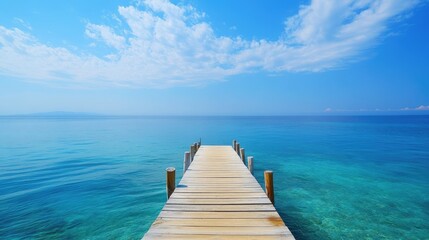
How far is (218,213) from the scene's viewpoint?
5117 millimetres

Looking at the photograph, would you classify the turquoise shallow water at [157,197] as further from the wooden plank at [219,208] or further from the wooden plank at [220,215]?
the wooden plank at [220,215]

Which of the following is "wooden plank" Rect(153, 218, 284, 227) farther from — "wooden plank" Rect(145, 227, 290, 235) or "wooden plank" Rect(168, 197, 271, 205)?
"wooden plank" Rect(168, 197, 271, 205)

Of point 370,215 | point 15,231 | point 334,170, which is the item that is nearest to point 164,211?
point 15,231

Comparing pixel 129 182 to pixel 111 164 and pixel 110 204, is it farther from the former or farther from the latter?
pixel 111 164

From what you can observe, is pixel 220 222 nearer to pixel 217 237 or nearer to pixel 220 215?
pixel 220 215

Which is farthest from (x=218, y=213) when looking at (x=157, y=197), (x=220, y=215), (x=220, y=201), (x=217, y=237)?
(x=157, y=197)

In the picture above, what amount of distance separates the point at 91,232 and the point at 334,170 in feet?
52.4

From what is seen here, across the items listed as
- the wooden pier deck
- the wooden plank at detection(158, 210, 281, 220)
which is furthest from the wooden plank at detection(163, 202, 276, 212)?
the wooden plank at detection(158, 210, 281, 220)

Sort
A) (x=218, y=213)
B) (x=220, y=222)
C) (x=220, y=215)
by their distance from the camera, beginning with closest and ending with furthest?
(x=220, y=222)
(x=220, y=215)
(x=218, y=213)

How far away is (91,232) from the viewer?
771cm

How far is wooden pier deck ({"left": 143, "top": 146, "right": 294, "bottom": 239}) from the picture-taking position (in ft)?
13.6

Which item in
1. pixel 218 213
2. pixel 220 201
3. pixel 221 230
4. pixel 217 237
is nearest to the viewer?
pixel 217 237

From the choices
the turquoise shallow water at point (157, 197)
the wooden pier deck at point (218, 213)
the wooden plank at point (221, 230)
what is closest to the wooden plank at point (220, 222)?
the wooden pier deck at point (218, 213)

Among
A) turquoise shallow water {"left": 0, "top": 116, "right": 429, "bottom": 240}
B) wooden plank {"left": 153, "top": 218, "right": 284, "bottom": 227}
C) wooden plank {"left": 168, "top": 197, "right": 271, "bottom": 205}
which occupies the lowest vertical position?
turquoise shallow water {"left": 0, "top": 116, "right": 429, "bottom": 240}
